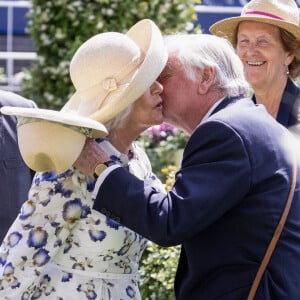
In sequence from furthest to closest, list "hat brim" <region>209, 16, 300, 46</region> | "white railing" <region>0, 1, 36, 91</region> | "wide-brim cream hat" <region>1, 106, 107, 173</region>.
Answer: "white railing" <region>0, 1, 36, 91</region> → "hat brim" <region>209, 16, 300, 46</region> → "wide-brim cream hat" <region>1, 106, 107, 173</region>

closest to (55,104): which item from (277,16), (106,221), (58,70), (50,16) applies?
(58,70)

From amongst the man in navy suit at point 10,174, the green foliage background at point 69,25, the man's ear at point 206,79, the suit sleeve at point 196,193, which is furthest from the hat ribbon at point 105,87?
the green foliage background at point 69,25

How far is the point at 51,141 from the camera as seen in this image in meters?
2.62

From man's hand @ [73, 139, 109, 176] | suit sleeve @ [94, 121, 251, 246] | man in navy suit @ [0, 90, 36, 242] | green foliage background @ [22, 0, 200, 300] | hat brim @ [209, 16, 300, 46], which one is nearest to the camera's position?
suit sleeve @ [94, 121, 251, 246]

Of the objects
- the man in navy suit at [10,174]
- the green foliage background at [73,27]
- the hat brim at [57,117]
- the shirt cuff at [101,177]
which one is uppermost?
the hat brim at [57,117]

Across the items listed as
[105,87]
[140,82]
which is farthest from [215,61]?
[105,87]

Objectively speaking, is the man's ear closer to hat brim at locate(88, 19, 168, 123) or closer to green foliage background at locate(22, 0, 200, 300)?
hat brim at locate(88, 19, 168, 123)

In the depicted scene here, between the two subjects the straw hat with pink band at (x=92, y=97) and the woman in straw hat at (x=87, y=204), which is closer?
the straw hat with pink band at (x=92, y=97)

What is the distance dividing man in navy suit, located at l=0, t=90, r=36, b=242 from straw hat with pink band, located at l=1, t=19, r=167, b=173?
33.5 inches

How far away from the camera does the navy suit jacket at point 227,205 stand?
8.19ft

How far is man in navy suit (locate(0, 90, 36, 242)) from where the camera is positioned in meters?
3.69

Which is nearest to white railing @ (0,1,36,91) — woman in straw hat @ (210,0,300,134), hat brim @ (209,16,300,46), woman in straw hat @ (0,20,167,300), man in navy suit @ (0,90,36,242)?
hat brim @ (209,16,300,46)

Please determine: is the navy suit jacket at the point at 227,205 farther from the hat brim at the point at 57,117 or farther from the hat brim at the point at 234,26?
the hat brim at the point at 234,26

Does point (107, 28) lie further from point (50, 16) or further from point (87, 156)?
point (87, 156)
